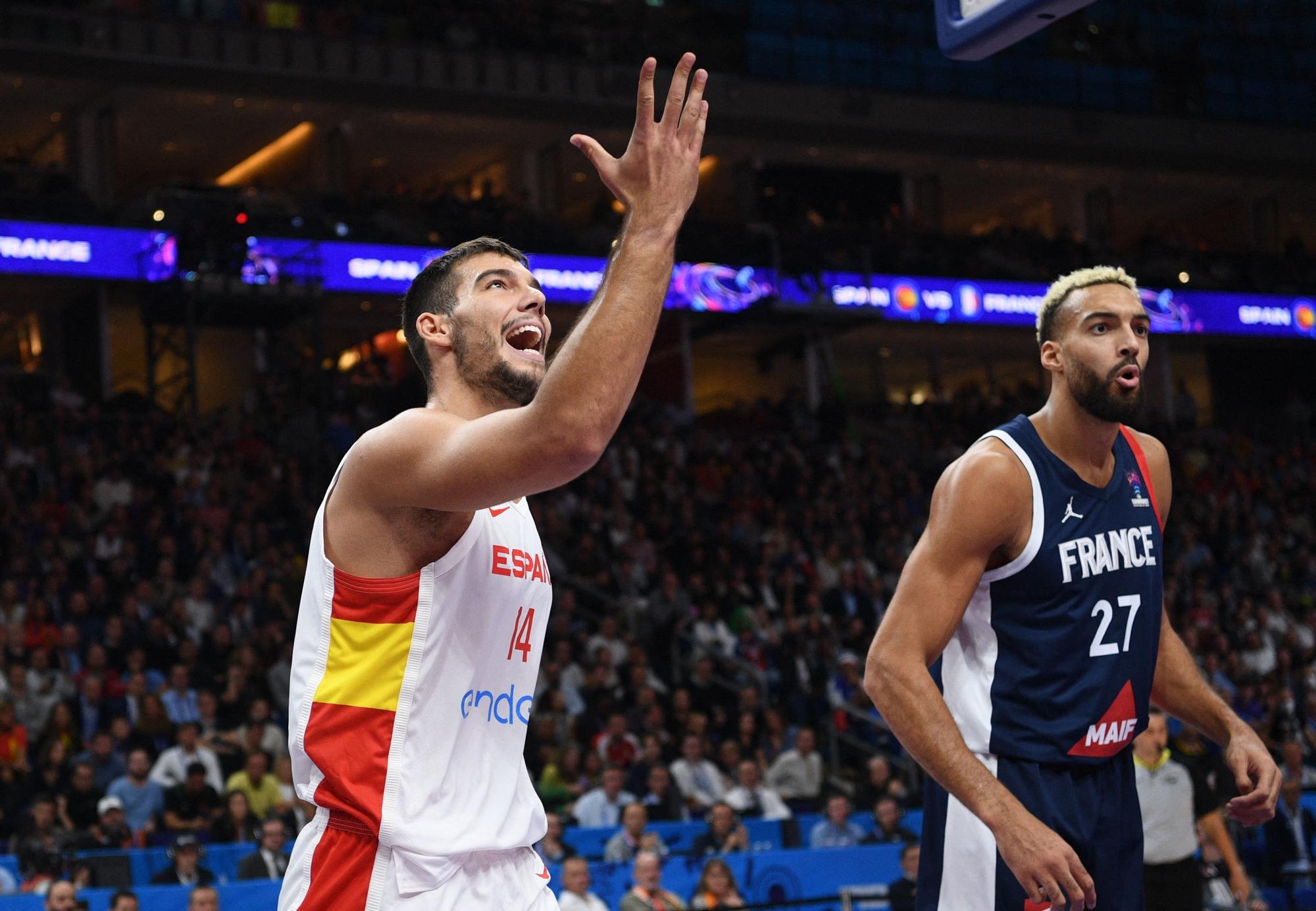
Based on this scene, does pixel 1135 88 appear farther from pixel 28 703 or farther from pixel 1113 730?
pixel 1113 730

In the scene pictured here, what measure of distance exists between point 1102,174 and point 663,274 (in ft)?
108

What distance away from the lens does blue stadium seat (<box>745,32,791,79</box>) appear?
2888cm

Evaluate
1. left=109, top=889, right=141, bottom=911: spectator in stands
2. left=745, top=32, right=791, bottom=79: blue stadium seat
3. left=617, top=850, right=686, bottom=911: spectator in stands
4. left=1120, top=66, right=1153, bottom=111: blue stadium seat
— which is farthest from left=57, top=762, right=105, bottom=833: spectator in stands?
left=1120, top=66, right=1153, bottom=111: blue stadium seat

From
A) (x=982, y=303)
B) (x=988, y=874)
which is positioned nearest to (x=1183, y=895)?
(x=988, y=874)

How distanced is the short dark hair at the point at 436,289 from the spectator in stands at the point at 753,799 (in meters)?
10.2

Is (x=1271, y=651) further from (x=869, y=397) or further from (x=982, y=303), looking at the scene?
(x=869, y=397)

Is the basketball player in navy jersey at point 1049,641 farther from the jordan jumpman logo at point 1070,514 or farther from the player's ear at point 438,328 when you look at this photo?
the player's ear at point 438,328

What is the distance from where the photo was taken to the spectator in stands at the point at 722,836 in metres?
11.7

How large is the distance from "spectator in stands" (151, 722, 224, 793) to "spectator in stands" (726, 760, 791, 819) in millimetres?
4169

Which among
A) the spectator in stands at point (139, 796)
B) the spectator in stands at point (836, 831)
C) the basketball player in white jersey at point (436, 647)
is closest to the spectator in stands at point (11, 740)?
the spectator in stands at point (139, 796)

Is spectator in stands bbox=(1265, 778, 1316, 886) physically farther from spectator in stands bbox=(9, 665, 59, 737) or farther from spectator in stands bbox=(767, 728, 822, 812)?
spectator in stands bbox=(9, 665, 59, 737)

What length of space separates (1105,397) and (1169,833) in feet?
17.0

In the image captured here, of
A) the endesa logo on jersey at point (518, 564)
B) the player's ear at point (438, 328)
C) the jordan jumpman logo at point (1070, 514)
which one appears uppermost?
the player's ear at point (438, 328)

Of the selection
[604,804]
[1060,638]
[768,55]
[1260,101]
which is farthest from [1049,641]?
[1260,101]
